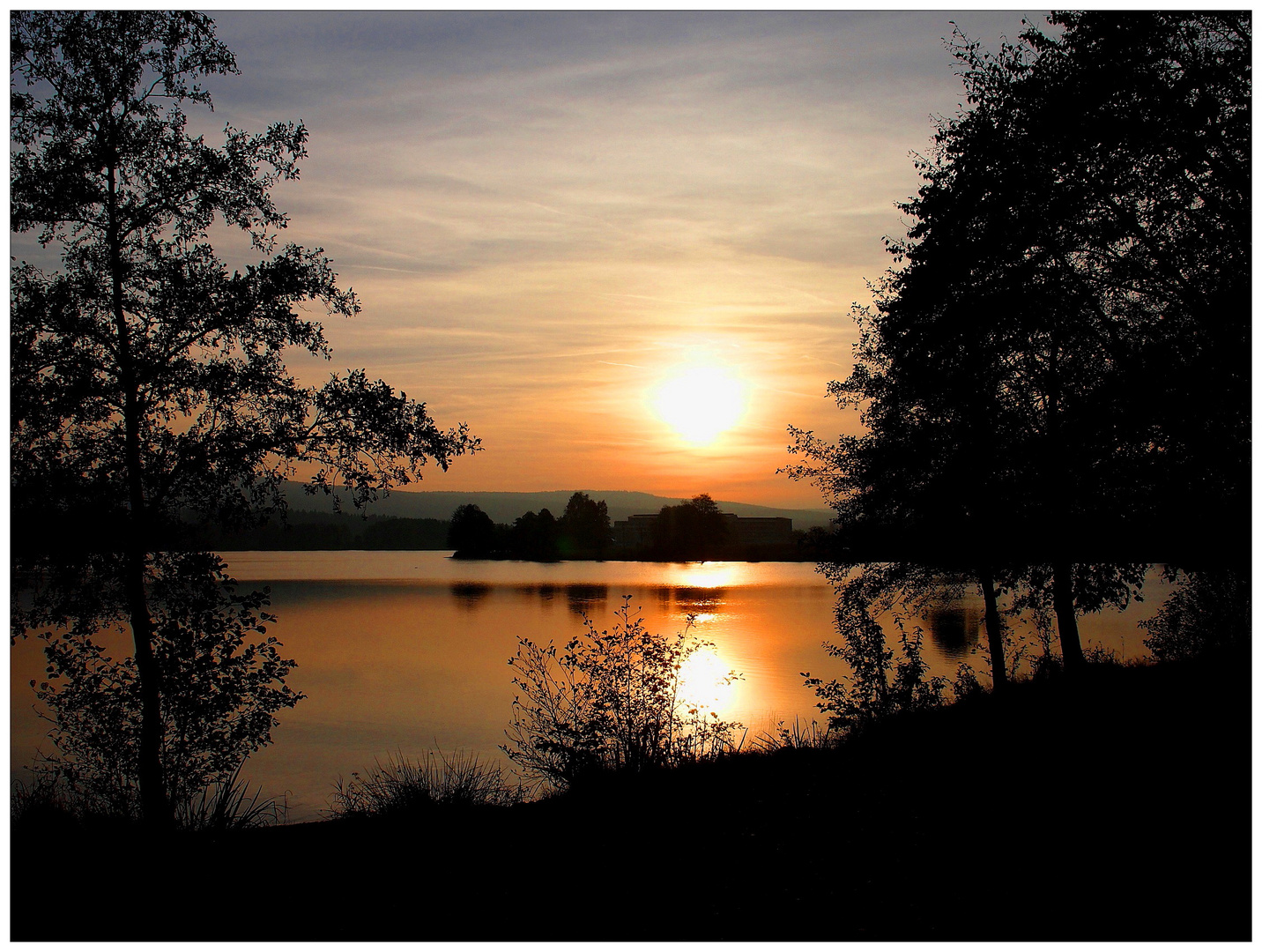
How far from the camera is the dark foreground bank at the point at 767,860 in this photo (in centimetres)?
590

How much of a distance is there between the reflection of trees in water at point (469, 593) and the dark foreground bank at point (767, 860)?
52360mm

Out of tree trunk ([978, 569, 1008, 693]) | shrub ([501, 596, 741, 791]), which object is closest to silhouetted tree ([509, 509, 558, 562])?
tree trunk ([978, 569, 1008, 693])

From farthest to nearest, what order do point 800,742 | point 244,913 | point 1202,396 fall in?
1. point 800,742
2. point 1202,396
3. point 244,913

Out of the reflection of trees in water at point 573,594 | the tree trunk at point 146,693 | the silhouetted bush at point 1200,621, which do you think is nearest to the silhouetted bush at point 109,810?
the tree trunk at point 146,693

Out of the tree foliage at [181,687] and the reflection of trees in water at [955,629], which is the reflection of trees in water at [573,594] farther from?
the tree foliage at [181,687]

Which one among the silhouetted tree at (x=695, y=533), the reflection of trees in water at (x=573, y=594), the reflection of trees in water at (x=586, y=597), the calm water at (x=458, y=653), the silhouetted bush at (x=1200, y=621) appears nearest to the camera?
the silhouetted bush at (x=1200, y=621)

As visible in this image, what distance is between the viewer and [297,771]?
1989 centimetres

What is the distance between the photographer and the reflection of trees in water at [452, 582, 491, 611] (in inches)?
2501

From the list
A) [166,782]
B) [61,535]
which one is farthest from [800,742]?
[61,535]

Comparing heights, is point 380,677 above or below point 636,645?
below

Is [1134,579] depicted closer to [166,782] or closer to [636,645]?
[636,645]

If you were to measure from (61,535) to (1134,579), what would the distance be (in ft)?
59.3

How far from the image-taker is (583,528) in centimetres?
15538

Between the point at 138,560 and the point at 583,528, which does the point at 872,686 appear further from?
the point at 583,528
